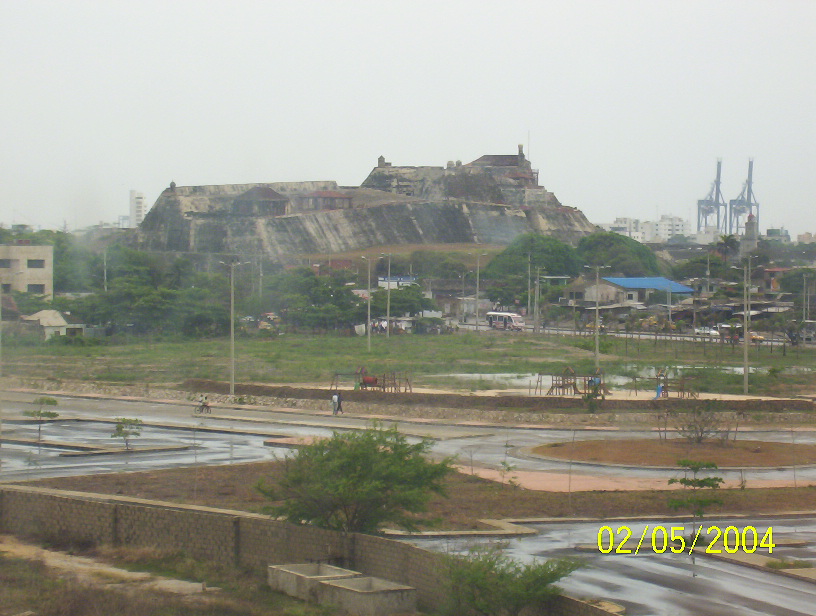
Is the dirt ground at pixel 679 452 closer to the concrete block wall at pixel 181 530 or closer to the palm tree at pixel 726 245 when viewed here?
the concrete block wall at pixel 181 530

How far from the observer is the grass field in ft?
179

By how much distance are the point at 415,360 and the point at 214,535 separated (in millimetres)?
40777

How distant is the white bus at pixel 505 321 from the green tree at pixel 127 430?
53.8 metres

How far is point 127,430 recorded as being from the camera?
37.2m

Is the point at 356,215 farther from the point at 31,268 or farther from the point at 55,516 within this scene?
the point at 55,516

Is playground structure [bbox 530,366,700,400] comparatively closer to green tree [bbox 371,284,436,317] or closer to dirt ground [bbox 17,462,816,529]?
dirt ground [bbox 17,462,816,529]

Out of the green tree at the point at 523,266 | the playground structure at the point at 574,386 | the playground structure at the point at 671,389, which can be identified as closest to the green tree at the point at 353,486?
the playground structure at the point at 574,386

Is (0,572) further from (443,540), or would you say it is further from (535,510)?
(535,510)

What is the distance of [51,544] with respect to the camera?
909 inches

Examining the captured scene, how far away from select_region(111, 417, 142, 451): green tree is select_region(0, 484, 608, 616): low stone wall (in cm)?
844

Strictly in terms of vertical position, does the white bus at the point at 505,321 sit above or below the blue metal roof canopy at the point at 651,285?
below

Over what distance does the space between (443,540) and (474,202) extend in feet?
485

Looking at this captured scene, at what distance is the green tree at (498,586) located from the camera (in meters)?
16.3

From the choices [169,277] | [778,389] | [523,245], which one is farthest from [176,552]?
[523,245]
